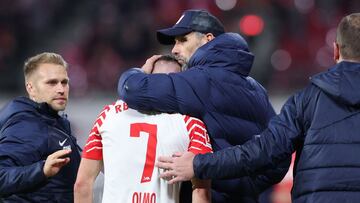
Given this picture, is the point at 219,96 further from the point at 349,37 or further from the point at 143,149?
the point at 349,37

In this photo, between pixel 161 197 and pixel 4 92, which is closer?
pixel 161 197

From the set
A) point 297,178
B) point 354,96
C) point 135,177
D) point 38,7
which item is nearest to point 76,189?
point 135,177

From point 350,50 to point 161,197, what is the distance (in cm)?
106

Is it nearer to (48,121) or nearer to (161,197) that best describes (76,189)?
(161,197)

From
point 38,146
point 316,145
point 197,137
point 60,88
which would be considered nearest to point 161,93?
point 197,137

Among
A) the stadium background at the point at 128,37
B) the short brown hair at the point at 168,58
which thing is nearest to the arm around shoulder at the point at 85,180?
the short brown hair at the point at 168,58

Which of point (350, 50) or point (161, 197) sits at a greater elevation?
point (350, 50)

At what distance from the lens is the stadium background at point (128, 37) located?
937 centimetres

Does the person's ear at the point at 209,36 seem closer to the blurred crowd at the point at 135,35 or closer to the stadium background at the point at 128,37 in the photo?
the stadium background at the point at 128,37

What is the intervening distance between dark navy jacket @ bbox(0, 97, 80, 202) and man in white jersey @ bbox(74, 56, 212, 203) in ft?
1.88

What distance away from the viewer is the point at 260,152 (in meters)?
3.60

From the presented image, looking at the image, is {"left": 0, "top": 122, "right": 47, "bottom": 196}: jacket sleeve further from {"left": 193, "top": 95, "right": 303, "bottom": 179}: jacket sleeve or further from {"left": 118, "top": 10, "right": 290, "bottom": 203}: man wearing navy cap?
{"left": 193, "top": 95, "right": 303, "bottom": 179}: jacket sleeve

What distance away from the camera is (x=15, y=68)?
1032 centimetres

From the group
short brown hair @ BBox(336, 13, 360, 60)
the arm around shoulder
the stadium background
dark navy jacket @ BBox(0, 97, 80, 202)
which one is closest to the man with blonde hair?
dark navy jacket @ BBox(0, 97, 80, 202)
